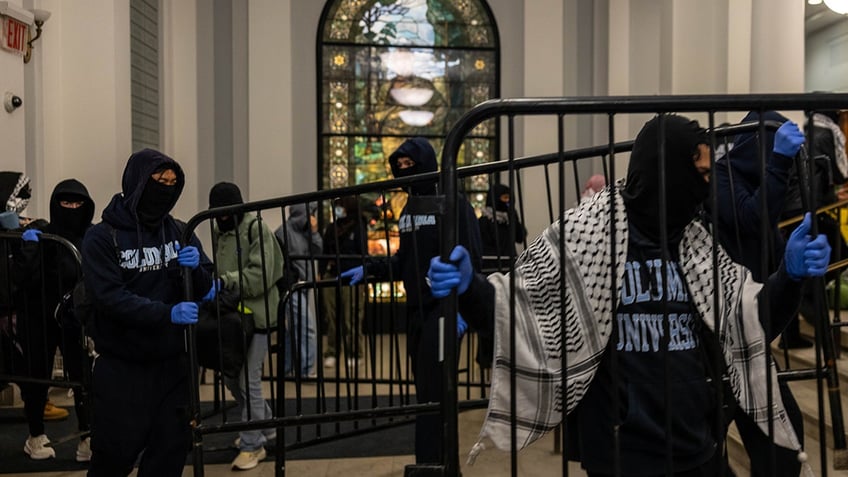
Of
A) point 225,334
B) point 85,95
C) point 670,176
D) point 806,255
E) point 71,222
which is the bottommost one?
point 225,334

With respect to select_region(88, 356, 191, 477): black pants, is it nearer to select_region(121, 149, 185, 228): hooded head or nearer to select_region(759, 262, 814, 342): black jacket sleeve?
select_region(121, 149, 185, 228): hooded head

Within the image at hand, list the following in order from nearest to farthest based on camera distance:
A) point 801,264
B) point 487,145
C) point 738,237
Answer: point 801,264
point 738,237
point 487,145

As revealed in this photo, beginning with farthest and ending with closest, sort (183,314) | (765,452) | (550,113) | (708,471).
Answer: (183,314) < (765,452) < (708,471) < (550,113)

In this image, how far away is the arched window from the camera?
424 inches

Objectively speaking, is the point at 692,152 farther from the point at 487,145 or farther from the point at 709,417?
the point at 487,145

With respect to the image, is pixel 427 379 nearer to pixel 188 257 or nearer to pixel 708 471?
pixel 188 257

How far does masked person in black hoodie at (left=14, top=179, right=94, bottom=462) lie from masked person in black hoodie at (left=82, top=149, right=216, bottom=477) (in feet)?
5.30

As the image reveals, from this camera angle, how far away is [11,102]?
6.29m

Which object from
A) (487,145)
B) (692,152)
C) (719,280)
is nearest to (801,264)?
(719,280)

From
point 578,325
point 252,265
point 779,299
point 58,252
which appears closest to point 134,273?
point 252,265

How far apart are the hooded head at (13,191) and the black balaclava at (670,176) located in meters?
4.71

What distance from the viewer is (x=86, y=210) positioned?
483 centimetres

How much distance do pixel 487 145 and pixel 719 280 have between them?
9139 millimetres

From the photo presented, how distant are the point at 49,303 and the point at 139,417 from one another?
219cm
